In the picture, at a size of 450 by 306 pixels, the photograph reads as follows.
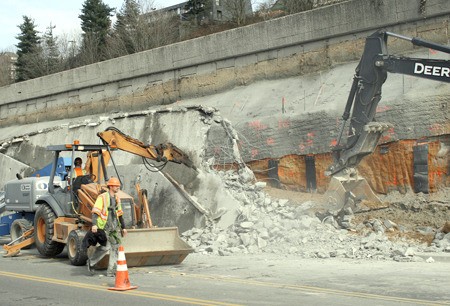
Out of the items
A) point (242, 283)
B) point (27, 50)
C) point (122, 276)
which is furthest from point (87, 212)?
point (27, 50)

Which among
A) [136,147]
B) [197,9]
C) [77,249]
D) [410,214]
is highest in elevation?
[197,9]

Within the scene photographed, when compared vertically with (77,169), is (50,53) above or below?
above

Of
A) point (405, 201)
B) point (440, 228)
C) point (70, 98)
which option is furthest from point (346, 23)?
point (70, 98)

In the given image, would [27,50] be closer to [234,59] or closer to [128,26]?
[128,26]

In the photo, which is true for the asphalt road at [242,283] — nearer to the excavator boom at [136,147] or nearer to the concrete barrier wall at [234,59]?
the excavator boom at [136,147]

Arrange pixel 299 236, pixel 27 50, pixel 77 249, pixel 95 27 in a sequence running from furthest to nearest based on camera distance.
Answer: pixel 27 50, pixel 95 27, pixel 299 236, pixel 77 249

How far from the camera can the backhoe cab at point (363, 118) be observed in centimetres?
1516

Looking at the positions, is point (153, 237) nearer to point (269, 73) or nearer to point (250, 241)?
point (250, 241)

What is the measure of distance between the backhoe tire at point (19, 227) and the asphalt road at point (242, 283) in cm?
234

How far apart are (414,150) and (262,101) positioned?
5926 millimetres

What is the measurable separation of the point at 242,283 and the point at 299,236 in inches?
190

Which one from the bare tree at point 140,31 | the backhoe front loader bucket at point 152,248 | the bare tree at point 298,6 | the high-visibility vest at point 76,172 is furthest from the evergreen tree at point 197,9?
the backhoe front loader bucket at point 152,248

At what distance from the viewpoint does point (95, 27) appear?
49.1 metres

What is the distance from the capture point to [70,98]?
99.8 feet
